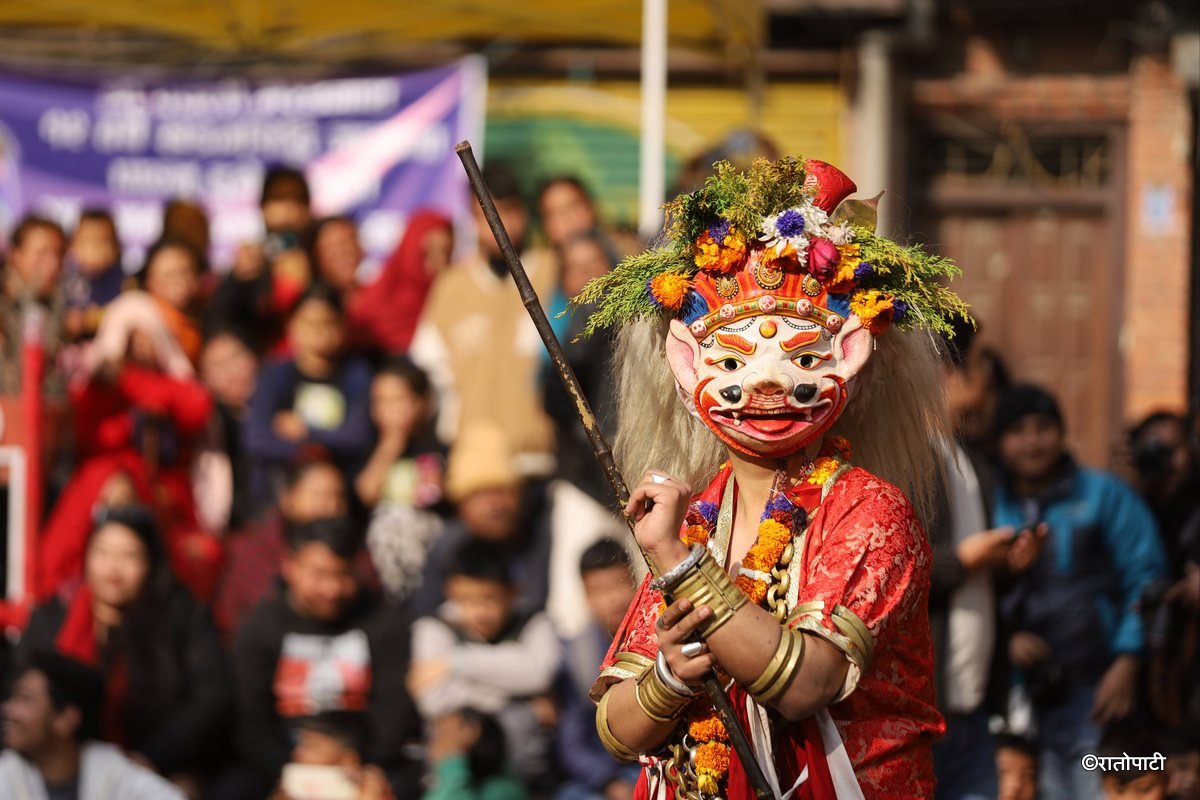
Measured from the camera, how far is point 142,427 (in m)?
7.41

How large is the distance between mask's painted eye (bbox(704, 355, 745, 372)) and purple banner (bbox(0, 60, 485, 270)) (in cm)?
558

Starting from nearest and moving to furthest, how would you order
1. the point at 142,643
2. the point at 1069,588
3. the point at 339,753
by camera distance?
1. the point at 1069,588
2. the point at 339,753
3. the point at 142,643

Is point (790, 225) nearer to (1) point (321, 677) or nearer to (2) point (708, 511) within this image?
(2) point (708, 511)

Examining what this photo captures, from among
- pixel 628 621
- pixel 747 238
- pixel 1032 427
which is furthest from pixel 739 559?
pixel 1032 427

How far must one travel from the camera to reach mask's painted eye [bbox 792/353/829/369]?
299 centimetres

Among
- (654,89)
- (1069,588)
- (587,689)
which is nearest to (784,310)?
(1069,588)

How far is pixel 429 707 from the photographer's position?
6285mm

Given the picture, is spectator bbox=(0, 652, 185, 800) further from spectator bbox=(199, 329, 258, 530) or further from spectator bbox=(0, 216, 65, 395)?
spectator bbox=(0, 216, 65, 395)

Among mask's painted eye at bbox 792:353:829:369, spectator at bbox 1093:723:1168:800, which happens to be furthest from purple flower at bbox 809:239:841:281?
spectator at bbox 1093:723:1168:800

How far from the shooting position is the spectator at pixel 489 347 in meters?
7.50

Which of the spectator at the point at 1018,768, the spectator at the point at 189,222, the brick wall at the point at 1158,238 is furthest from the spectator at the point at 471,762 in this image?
the brick wall at the point at 1158,238

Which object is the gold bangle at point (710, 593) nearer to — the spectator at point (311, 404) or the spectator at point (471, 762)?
the spectator at point (471, 762)

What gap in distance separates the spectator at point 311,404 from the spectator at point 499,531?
698 mm

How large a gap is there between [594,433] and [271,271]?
5311 millimetres
